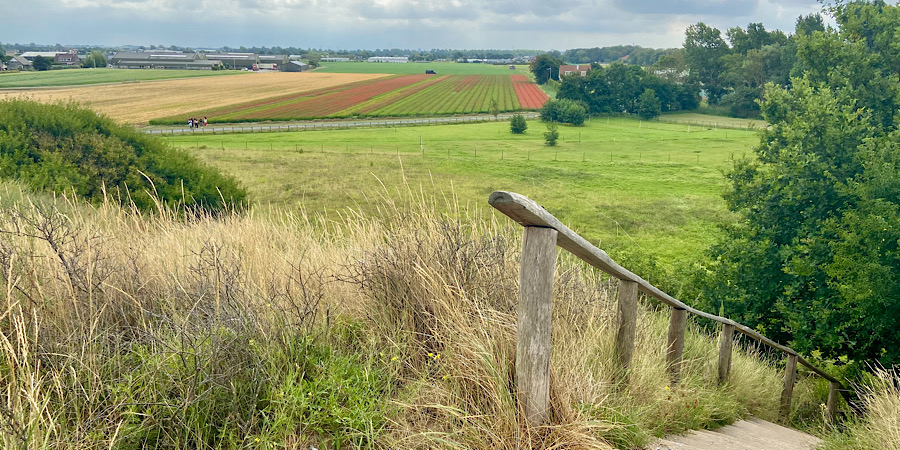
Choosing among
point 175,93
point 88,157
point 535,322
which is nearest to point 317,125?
point 175,93

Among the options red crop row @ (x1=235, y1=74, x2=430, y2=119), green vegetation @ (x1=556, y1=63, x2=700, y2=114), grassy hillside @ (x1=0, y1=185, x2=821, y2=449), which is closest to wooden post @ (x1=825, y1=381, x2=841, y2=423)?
grassy hillside @ (x1=0, y1=185, x2=821, y2=449)

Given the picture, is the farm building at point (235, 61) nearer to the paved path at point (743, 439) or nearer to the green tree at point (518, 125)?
the green tree at point (518, 125)

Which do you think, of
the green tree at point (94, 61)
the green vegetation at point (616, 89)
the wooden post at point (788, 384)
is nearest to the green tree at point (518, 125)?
the green vegetation at point (616, 89)

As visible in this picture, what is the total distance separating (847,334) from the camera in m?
10.0

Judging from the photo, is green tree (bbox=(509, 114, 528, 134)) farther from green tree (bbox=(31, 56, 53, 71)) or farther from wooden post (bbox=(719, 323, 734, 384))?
green tree (bbox=(31, 56, 53, 71))

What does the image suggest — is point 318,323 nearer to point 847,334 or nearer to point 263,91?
point 847,334

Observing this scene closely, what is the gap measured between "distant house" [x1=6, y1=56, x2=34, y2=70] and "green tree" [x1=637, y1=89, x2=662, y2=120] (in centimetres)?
8583

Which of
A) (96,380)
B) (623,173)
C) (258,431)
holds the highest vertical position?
(96,380)

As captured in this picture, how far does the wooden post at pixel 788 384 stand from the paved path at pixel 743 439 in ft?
4.66

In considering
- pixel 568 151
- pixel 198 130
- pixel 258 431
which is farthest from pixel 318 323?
pixel 198 130

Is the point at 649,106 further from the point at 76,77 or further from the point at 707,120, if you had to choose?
the point at 76,77

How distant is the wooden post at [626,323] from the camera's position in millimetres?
3762

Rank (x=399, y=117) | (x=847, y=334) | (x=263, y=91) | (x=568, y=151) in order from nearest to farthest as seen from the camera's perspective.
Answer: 1. (x=847, y=334)
2. (x=568, y=151)
3. (x=399, y=117)
4. (x=263, y=91)

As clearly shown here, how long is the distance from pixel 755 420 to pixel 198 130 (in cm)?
5463
